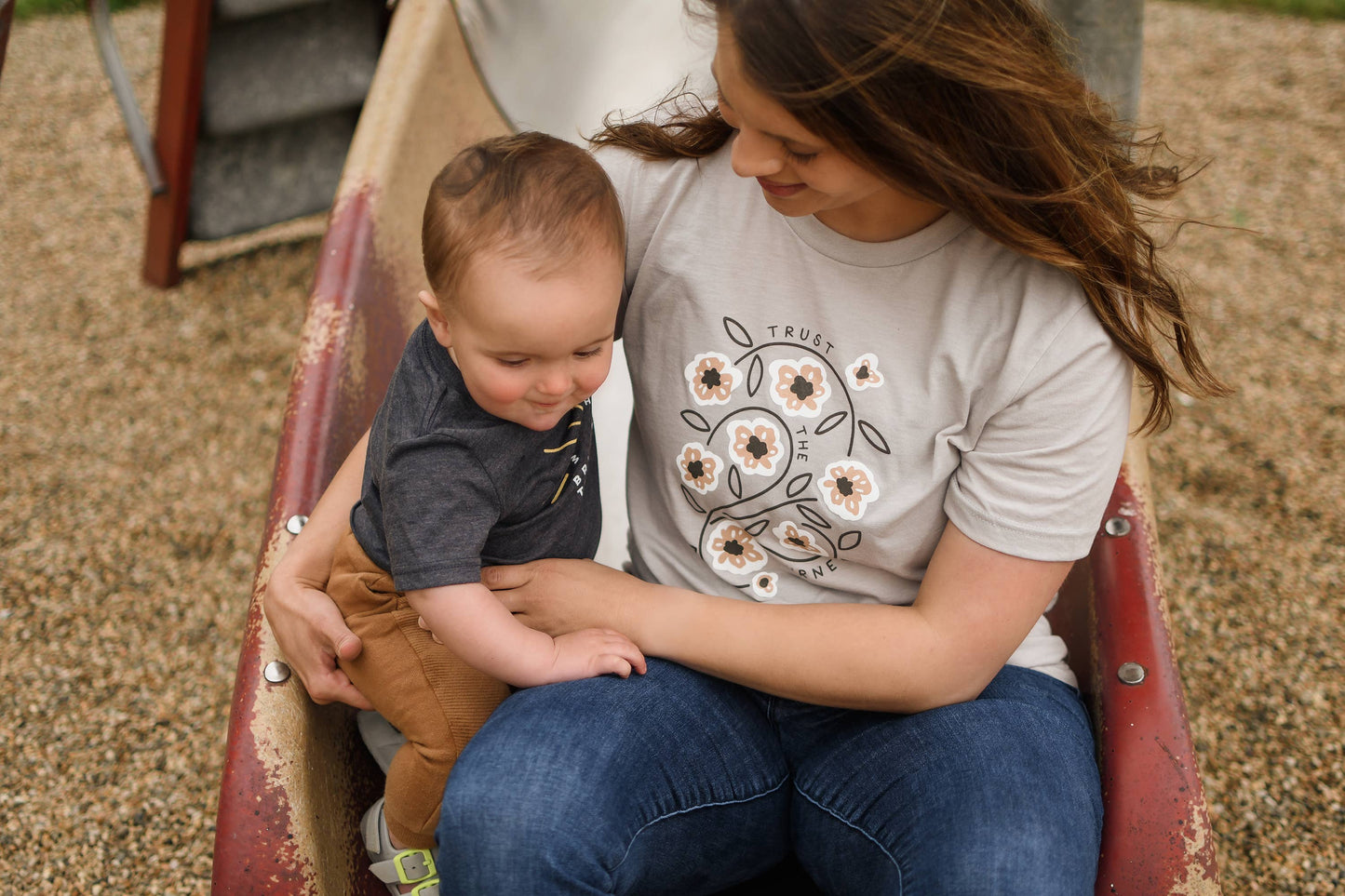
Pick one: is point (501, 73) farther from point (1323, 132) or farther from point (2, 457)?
point (1323, 132)

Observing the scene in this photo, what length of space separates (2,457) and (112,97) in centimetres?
184

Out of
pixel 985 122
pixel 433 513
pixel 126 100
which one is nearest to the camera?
pixel 985 122

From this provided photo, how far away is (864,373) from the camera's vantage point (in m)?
1.09

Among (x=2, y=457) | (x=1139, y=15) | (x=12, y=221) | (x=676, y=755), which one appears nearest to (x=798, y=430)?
(x=676, y=755)

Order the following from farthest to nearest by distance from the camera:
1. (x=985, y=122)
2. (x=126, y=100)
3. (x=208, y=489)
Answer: (x=126, y=100)
(x=208, y=489)
(x=985, y=122)

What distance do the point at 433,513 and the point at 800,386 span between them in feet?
1.27

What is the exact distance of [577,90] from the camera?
2025 mm

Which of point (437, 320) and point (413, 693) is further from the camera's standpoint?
point (413, 693)

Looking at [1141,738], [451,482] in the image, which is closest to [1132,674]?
[1141,738]

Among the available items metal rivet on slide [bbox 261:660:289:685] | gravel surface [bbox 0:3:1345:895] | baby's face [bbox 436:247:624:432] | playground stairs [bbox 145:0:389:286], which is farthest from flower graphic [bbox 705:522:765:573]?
playground stairs [bbox 145:0:389:286]

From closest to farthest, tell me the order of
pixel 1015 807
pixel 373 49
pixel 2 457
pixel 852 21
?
pixel 852 21 → pixel 1015 807 → pixel 2 457 → pixel 373 49

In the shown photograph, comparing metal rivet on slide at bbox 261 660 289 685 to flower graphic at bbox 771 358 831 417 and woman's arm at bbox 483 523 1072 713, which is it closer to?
woman's arm at bbox 483 523 1072 713

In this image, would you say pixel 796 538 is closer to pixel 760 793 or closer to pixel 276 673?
pixel 760 793

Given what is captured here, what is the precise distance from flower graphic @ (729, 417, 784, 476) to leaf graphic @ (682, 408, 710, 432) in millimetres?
29
